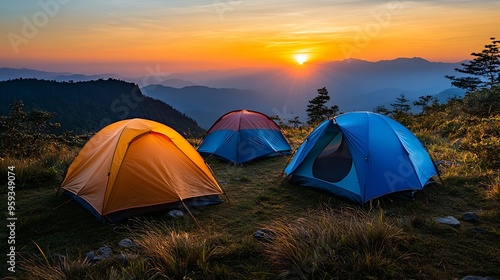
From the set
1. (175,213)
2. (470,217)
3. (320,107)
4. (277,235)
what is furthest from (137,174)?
(320,107)

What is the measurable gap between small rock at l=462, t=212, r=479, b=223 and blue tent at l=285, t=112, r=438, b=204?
117 cm

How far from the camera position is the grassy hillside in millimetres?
3600

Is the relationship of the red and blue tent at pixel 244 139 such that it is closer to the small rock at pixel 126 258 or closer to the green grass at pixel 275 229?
the green grass at pixel 275 229

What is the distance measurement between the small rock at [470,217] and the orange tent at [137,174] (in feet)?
15.4

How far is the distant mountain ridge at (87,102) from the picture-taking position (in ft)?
233

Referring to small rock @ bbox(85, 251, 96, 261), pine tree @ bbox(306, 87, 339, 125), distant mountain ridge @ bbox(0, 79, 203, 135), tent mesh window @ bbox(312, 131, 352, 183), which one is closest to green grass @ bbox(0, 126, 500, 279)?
small rock @ bbox(85, 251, 96, 261)

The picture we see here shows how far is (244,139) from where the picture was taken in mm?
10375

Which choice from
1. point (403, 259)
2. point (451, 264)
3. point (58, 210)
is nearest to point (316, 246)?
point (403, 259)

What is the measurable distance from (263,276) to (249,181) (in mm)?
4833

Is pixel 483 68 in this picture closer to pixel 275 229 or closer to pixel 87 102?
pixel 275 229

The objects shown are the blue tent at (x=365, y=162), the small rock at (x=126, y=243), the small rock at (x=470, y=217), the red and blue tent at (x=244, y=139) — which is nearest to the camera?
the small rock at (x=126, y=243)

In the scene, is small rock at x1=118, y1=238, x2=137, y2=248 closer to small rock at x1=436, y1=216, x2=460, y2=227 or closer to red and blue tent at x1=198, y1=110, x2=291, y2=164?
small rock at x1=436, y1=216, x2=460, y2=227

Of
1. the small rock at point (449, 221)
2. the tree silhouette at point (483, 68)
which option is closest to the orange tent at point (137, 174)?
the small rock at point (449, 221)

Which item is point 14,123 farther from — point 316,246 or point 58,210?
point 316,246
